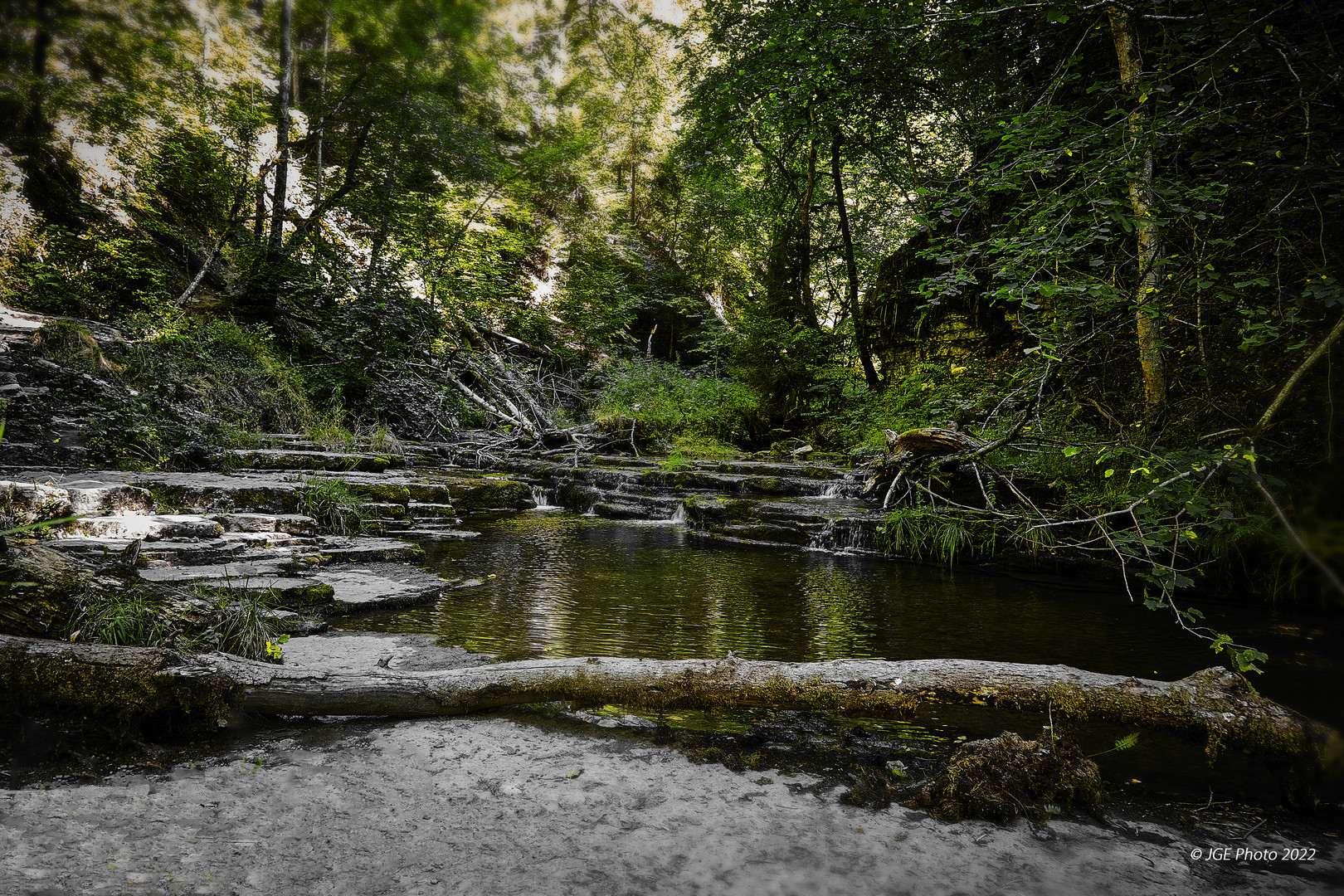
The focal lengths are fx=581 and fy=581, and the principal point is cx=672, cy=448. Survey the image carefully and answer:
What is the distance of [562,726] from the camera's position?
7.48 ft

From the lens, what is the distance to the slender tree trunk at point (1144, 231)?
3.27 m

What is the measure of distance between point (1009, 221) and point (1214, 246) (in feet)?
3.75

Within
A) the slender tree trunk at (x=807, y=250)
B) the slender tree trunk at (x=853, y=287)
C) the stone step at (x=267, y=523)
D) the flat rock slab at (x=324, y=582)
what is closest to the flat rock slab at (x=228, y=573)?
the flat rock slab at (x=324, y=582)

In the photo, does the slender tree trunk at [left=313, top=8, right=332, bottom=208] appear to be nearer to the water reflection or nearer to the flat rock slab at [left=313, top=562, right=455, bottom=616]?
the flat rock slab at [left=313, top=562, right=455, bottom=616]

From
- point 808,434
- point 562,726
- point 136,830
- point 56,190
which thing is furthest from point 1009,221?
point 56,190

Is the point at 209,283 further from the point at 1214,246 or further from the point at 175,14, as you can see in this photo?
the point at 1214,246

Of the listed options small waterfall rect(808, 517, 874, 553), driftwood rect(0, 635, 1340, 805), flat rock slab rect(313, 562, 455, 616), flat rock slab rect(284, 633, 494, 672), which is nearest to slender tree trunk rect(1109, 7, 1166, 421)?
driftwood rect(0, 635, 1340, 805)

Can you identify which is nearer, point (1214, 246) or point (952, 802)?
point (952, 802)

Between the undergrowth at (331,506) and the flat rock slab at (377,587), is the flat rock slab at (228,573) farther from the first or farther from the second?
the undergrowth at (331,506)

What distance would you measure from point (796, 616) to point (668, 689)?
2.41 meters

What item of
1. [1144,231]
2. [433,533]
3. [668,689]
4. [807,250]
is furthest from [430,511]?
[807,250]

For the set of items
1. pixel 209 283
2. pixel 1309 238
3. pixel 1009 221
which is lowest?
pixel 1309 238

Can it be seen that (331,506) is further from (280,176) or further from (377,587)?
(280,176)

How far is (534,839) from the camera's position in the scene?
1.60 m
